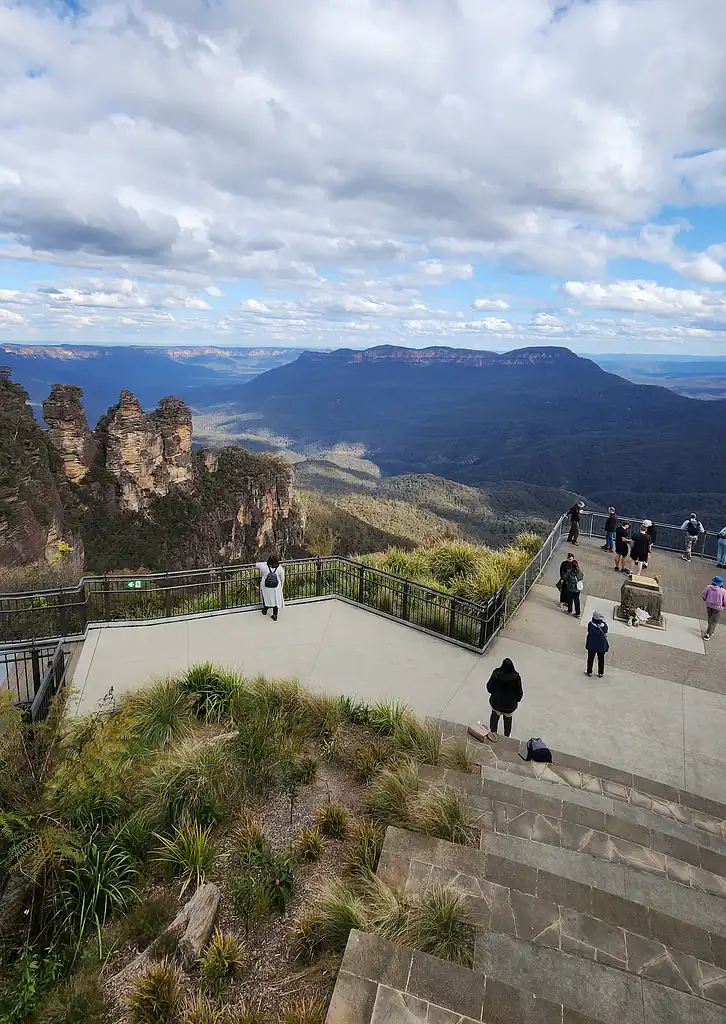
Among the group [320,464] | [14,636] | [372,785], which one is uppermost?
[372,785]

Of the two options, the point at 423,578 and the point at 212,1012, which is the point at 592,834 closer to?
the point at 212,1012

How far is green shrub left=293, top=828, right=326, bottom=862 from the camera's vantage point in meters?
5.62

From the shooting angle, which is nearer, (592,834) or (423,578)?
(592,834)

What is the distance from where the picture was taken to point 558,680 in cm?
1022

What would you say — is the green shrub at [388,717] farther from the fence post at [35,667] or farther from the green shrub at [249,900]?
the fence post at [35,667]

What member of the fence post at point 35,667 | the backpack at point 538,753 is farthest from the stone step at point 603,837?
the fence post at point 35,667

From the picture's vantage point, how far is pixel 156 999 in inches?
159

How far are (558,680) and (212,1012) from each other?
25.0ft

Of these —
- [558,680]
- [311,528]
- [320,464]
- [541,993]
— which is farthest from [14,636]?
[320,464]

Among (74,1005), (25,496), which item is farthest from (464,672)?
(25,496)

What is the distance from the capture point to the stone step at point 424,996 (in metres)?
3.79

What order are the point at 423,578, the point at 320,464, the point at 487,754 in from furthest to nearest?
the point at 320,464 → the point at 423,578 → the point at 487,754

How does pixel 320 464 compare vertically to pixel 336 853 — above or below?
below

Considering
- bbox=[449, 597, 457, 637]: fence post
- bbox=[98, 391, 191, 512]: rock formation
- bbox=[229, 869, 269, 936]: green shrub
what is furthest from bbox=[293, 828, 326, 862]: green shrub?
bbox=[98, 391, 191, 512]: rock formation
